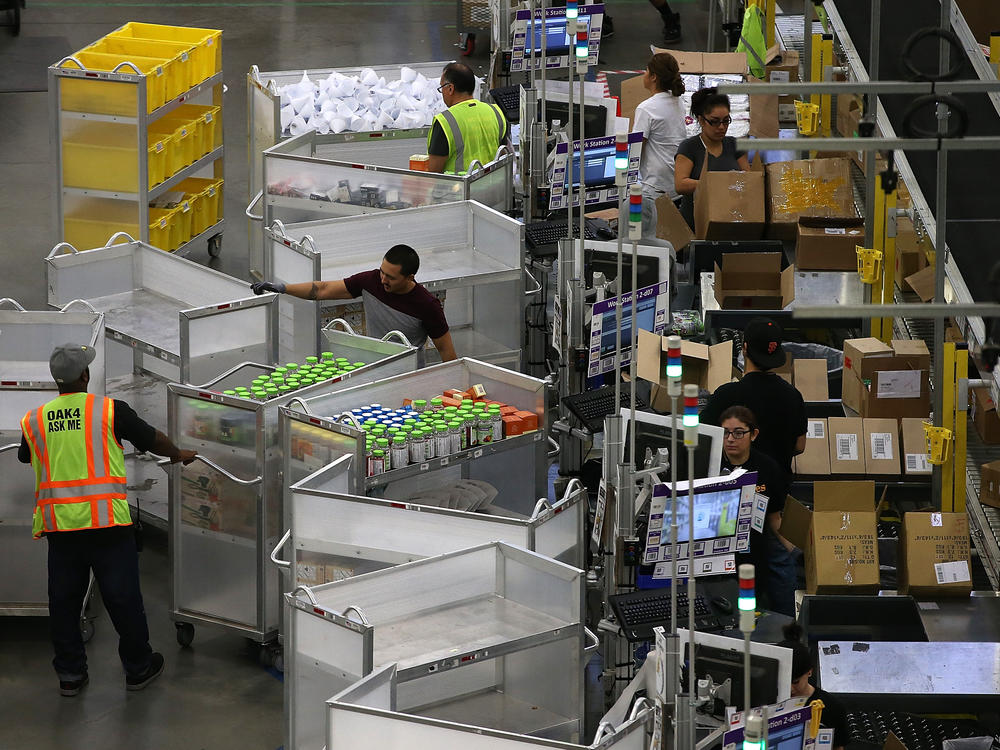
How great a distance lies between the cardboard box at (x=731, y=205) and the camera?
36.6 ft

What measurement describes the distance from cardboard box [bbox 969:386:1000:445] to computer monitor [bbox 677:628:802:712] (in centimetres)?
373

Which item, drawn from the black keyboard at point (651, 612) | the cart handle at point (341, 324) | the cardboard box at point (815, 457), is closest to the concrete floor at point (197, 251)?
the cart handle at point (341, 324)

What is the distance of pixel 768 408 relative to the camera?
8117 millimetres

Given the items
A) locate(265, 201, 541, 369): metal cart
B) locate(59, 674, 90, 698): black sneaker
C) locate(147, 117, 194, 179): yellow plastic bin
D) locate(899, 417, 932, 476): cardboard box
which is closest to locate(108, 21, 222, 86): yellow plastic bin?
locate(147, 117, 194, 179): yellow plastic bin

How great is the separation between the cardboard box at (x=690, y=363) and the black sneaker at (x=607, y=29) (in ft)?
35.1

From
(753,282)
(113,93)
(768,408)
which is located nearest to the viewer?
(768,408)

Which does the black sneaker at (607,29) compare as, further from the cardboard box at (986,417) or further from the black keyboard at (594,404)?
the black keyboard at (594,404)

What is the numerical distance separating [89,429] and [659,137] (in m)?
5.76

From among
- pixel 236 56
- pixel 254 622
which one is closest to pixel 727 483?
pixel 254 622

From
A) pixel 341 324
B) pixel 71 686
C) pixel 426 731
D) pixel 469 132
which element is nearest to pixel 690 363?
pixel 341 324

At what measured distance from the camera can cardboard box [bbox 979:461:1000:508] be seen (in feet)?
28.7

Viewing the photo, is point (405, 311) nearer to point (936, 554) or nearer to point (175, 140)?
point (936, 554)

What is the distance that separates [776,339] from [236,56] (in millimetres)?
12054

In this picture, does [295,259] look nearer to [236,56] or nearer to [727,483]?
[727,483]
